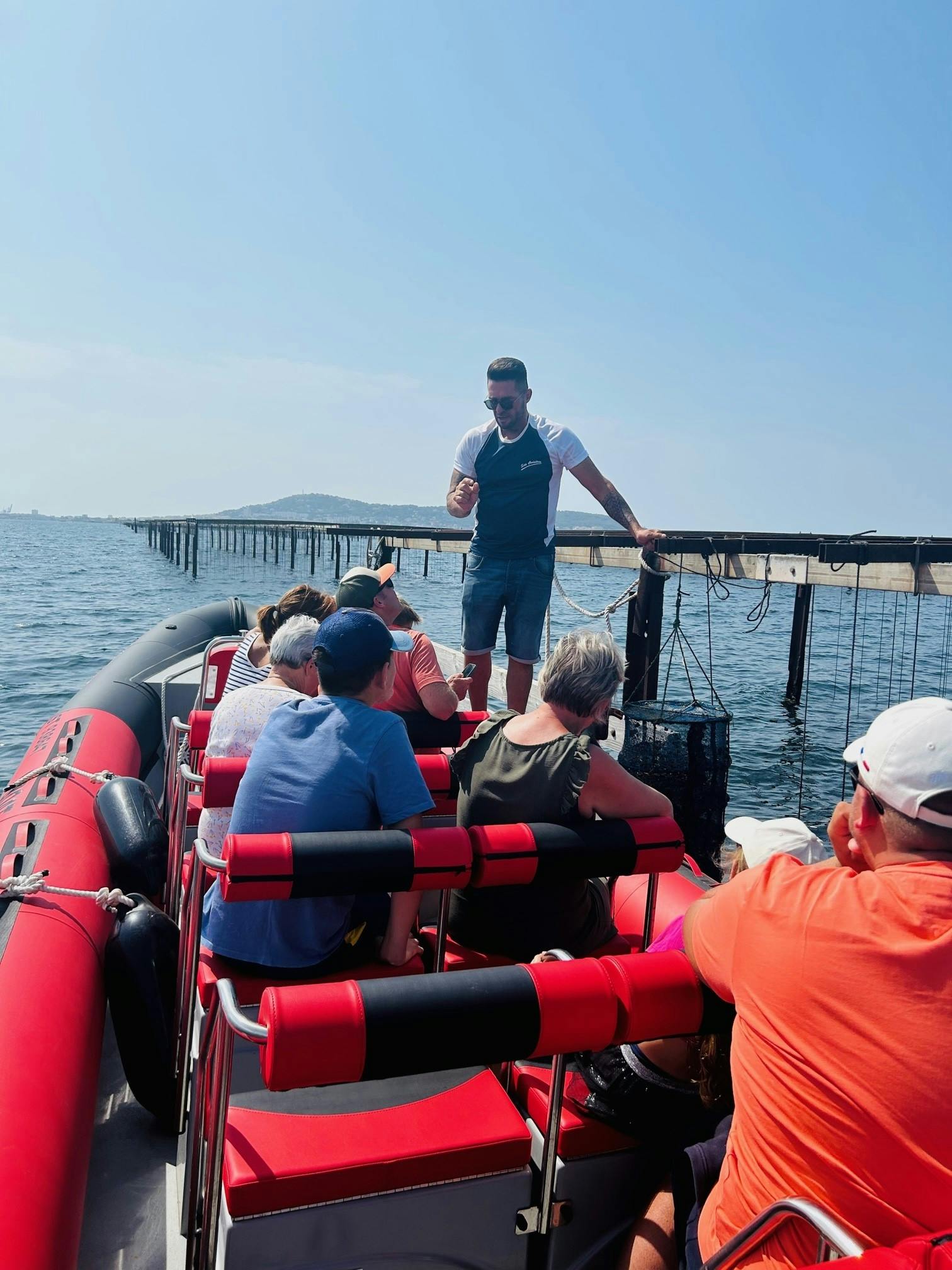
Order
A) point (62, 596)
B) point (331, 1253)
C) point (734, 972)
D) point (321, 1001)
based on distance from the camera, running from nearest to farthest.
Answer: point (321, 1001), point (734, 972), point (331, 1253), point (62, 596)

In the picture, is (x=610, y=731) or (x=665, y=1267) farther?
(x=610, y=731)

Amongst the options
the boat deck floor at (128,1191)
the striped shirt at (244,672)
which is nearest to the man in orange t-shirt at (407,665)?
the striped shirt at (244,672)

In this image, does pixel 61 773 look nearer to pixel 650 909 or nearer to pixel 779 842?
pixel 650 909

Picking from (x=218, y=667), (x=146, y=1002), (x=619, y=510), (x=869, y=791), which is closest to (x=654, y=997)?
(x=869, y=791)

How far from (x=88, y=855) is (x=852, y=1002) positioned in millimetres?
3368

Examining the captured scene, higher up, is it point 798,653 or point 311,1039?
point 311,1039

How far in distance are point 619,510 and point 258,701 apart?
263cm

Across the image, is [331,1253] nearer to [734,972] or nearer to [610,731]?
[734,972]

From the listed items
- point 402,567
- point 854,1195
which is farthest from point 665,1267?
point 402,567

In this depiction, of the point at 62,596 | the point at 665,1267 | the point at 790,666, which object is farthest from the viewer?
the point at 62,596

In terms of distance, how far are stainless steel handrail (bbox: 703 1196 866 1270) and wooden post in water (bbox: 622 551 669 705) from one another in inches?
155

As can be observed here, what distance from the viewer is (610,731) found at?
546cm

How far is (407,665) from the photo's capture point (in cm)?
392

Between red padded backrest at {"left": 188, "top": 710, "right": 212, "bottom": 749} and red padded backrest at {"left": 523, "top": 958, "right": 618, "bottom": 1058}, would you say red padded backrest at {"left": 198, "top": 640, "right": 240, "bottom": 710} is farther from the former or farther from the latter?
red padded backrest at {"left": 523, "top": 958, "right": 618, "bottom": 1058}
